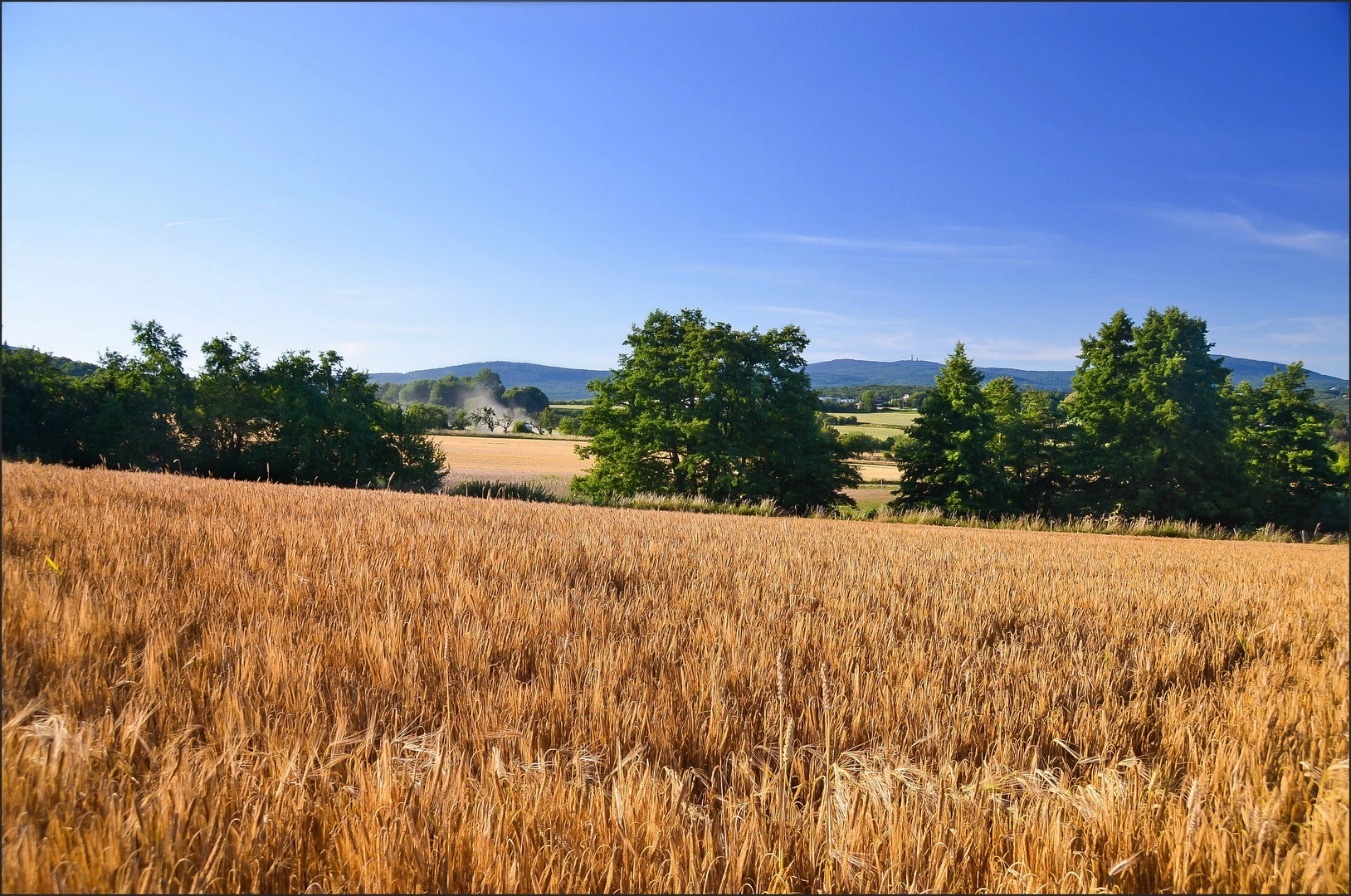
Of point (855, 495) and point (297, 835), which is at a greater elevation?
point (297, 835)

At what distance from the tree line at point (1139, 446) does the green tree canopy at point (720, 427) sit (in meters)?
7.44

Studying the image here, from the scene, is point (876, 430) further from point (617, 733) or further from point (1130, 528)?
point (617, 733)

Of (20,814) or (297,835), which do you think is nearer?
(20,814)

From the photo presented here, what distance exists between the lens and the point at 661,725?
2326 millimetres

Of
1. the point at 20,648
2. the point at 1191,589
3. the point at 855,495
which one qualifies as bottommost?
the point at 855,495

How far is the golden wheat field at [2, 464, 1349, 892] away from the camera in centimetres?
154

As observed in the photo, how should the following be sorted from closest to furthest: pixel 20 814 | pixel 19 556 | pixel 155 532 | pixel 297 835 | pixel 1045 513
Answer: pixel 20 814, pixel 297 835, pixel 19 556, pixel 155 532, pixel 1045 513

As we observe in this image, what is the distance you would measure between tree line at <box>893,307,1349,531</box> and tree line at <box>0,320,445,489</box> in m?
33.4

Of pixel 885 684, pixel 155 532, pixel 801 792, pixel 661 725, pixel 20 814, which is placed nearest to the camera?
pixel 20 814

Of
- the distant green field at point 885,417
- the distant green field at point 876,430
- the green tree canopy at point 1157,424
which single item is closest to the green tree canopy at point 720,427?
the green tree canopy at point 1157,424

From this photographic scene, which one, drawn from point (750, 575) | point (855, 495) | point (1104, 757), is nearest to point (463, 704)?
point (1104, 757)

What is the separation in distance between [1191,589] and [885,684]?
4.68 meters

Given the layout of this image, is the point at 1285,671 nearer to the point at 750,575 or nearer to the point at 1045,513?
the point at 750,575

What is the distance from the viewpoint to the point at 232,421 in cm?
3159
